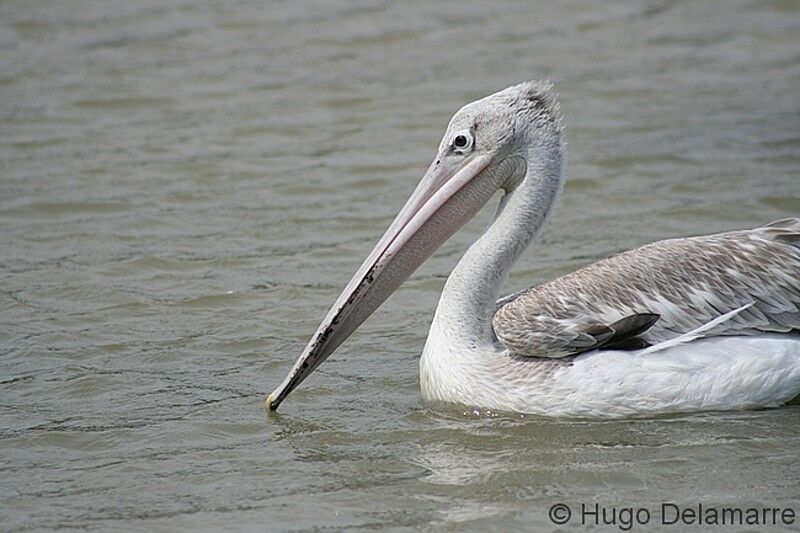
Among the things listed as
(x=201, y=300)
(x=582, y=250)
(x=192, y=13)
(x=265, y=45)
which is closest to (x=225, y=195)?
(x=201, y=300)

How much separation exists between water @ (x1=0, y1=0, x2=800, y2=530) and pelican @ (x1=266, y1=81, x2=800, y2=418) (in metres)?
0.12

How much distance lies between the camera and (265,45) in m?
10.4

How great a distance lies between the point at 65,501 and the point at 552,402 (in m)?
1.58

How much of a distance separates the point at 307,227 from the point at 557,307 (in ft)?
8.38

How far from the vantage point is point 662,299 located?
4992 millimetres

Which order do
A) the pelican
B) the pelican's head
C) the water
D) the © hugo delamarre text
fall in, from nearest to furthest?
1. the © hugo delamarre text
2. the water
3. the pelican
4. the pelican's head

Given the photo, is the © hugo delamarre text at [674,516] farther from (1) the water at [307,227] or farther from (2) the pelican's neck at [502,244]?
(2) the pelican's neck at [502,244]

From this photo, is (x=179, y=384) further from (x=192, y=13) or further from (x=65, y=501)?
(x=192, y=13)

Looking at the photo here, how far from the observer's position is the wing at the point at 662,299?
16.1 ft

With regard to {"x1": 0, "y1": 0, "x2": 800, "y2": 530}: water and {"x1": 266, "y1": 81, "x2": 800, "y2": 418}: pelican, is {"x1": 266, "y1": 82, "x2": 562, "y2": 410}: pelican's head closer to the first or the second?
{"x1": 266, "y1": 81, "x2": 800, "y2": 418}: pelican

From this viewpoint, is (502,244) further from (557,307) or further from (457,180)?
(557,307)

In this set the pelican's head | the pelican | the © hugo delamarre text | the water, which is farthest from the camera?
the pelican's head
